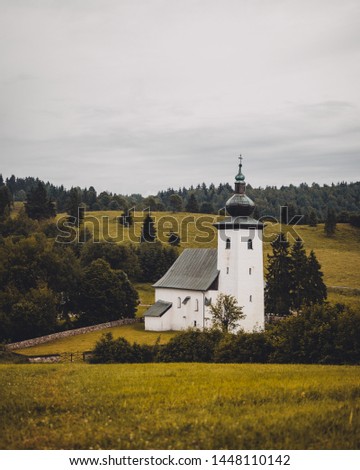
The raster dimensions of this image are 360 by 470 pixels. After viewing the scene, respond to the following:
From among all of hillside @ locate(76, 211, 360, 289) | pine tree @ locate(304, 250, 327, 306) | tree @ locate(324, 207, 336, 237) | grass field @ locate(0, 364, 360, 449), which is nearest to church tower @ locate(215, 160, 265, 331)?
pine tree @ locate(304, 250, 327, 306)

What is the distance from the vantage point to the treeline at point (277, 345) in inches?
870

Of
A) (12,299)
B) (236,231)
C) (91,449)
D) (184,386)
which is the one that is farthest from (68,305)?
(91,449)

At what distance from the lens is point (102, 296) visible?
58.6m

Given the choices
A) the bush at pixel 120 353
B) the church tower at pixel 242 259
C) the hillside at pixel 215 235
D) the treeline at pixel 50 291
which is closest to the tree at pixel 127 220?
the hillside at pixel 215 235

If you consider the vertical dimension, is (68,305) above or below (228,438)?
below

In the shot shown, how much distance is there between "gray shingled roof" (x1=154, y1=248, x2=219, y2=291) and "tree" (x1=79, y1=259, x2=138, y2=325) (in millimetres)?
4648

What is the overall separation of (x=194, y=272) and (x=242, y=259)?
21.4 feet

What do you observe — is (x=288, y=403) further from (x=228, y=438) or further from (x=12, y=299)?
(x=12, y=299)

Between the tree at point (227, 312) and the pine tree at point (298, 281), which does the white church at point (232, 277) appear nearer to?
the tree at point (227, 312)

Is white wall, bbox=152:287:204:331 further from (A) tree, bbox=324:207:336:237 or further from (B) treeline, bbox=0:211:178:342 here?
(A) tree, bbox=324:207:336:237

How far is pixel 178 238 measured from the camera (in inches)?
4126

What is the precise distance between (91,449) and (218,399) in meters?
3.96

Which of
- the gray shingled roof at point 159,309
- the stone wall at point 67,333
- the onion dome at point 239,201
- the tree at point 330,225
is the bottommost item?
the stone wall at point 67,333
